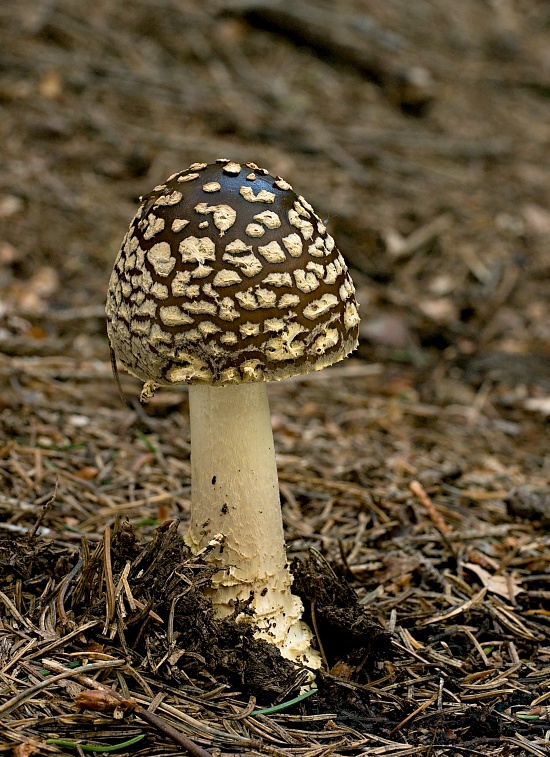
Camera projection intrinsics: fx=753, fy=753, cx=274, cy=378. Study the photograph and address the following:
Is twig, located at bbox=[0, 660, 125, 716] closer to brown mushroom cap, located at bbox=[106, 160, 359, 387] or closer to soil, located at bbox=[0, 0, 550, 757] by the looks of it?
soil, located at bbox=[0, 0, 550, 757]

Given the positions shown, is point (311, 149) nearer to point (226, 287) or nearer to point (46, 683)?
point (226, 287)

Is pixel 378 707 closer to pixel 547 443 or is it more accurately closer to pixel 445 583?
pixel 445 583

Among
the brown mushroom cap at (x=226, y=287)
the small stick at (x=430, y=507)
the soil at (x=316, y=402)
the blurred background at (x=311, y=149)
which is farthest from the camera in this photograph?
the blurred background at (x=311, y=149)

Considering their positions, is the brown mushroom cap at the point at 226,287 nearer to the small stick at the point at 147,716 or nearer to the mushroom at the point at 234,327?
the mushroom at the point at 234,327

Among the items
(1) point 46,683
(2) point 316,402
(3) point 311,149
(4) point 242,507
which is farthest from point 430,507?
(3) point 311,149

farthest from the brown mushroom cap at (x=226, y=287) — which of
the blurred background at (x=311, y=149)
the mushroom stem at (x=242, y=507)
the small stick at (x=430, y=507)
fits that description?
the blurred background at (x=311, y=149)

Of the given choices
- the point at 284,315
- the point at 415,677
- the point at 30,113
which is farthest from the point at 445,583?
the point at 30,113

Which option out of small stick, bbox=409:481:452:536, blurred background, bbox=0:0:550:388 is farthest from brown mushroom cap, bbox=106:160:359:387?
blurred background, bbox=0:0:550:388
